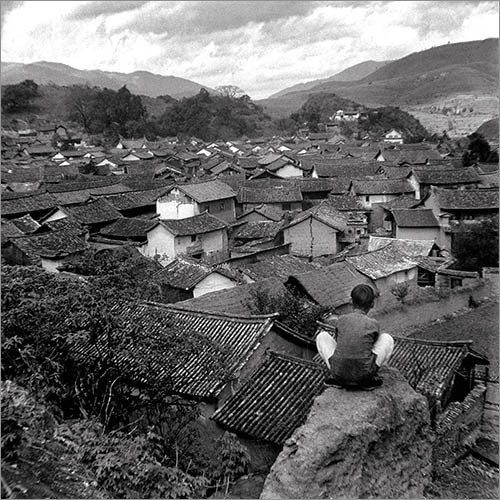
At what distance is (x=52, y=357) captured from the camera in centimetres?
686

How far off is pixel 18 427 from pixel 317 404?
7.01 feet

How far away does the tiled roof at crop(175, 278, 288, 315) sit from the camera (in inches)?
639

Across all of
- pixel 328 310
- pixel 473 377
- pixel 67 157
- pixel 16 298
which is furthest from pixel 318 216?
pixel 67 157

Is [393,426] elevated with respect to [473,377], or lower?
elevated

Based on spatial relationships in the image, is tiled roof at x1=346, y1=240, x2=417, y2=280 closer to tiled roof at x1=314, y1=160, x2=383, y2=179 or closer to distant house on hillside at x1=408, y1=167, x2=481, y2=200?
distant house on hillside at x1=408, y1=167, x2=481, y2=200

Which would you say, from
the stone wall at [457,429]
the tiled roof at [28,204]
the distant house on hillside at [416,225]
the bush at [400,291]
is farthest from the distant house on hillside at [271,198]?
the stone wall at [457,429]

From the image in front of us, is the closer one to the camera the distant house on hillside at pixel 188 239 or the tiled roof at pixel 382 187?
the distant house on hillside at pixel 188 239

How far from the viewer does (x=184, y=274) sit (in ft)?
63.9

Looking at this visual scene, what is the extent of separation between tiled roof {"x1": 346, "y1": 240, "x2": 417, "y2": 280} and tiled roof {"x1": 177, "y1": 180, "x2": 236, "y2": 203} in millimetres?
10688

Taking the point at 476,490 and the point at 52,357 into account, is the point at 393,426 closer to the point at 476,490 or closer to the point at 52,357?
the point at 476,490

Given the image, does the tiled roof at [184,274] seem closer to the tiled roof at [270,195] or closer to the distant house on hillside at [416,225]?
the distant house on hillside at [416,225]

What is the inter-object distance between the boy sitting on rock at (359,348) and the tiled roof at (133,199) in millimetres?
26273

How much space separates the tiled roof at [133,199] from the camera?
30.2 metres

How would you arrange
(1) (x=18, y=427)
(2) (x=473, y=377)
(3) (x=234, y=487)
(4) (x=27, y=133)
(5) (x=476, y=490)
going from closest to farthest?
(1) (x=18, y=427) → (5) (x=476, y=490) → (3) (x=234, y=487) → (2) (x=473, y=377) → (4) (x=27, y=133)
